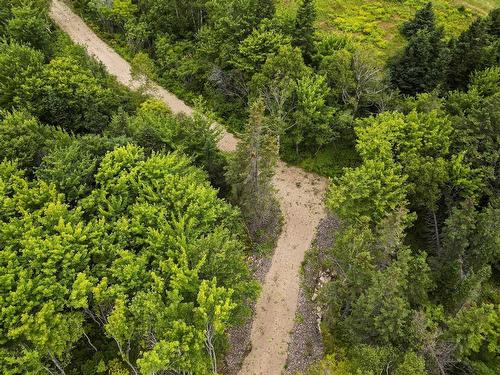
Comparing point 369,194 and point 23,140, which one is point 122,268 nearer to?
point 23,140

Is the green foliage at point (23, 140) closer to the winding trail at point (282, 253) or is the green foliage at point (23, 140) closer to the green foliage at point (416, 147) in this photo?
the winding trail at point (282, 253)

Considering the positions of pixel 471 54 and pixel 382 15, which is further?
pixel 382 15

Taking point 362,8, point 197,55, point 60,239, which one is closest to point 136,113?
point 197,55

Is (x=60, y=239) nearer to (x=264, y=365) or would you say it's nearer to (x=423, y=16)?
(x=264, y=365)

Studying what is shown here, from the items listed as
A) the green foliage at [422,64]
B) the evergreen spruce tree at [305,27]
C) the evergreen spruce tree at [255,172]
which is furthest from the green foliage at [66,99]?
the green foliage at [422,64]

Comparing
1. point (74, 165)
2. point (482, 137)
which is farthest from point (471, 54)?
point (74, 165)

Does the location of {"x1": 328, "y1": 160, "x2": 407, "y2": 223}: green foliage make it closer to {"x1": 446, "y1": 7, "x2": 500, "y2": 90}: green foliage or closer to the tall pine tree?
the tall pine tree

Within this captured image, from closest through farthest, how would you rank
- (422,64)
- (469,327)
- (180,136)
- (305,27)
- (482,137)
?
(469,327) < (482,137) < (180,136) < (422,64) < (305,27)
